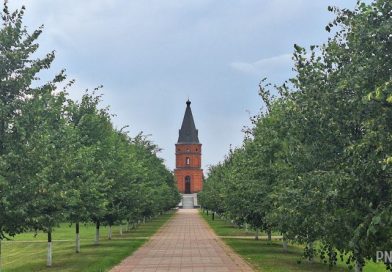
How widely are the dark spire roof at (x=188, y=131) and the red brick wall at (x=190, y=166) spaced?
5.01 feet

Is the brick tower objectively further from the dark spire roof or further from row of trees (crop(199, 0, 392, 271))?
row of trees (crop(199, 0, 392, 271))

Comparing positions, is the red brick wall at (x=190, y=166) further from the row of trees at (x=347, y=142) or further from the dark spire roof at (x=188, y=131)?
the row of trees at (x=347, y=142)

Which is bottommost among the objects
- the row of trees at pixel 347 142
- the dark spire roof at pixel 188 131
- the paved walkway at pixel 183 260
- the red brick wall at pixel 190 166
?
the paved walkway at pixel 183 260

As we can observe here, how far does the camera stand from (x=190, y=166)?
16325 centimetres

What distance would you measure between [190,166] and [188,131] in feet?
36.7

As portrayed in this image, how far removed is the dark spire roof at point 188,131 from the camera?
543ft

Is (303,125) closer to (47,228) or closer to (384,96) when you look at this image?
(384,96)

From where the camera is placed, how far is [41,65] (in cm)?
1680

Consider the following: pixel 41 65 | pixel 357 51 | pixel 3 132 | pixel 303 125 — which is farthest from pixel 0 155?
pixel 357 51

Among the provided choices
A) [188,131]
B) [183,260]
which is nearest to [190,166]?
[188,131]

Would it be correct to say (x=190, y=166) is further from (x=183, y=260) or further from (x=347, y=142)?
(x=347, y=142)

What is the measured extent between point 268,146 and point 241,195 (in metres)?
5.37

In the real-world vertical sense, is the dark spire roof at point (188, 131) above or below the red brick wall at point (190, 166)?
above

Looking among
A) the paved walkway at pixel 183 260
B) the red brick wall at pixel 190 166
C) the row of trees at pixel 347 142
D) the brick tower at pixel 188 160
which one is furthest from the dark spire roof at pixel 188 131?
the row of trees at pixel 347 142
